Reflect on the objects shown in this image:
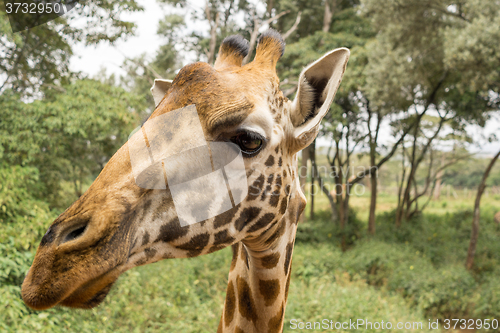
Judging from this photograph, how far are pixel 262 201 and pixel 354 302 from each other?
6506 millimetres

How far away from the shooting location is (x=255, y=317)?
5.98ft

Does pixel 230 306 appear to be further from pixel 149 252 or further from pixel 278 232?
pixel 149 252

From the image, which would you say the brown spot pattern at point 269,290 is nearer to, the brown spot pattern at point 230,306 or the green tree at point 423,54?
the brown spot pattern at point 230,306

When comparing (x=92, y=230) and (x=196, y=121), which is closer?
(x=92, y=230)

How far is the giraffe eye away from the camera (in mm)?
1296

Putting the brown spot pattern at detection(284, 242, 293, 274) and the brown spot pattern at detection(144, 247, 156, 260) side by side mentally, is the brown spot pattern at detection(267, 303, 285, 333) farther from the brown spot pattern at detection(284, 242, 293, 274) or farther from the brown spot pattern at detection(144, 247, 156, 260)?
the brown spot pattern at detection(144, 247, 156, 260)

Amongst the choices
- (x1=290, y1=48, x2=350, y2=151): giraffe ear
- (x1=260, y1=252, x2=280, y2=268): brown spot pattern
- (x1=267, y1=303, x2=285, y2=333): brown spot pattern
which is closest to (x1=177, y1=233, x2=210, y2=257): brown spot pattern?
(x1=260, y1=252, x2=280, y2=268): brown spot pattern

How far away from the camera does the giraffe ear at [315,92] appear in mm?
1470

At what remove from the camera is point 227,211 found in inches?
51.7

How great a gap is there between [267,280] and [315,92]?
1108 millimetres

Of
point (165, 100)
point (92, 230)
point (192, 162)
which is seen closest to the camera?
point (92, 230)

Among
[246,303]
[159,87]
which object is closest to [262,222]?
[246,303]

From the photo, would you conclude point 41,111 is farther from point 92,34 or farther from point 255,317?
point 255,317

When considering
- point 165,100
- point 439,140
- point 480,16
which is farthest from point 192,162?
point 439,140
